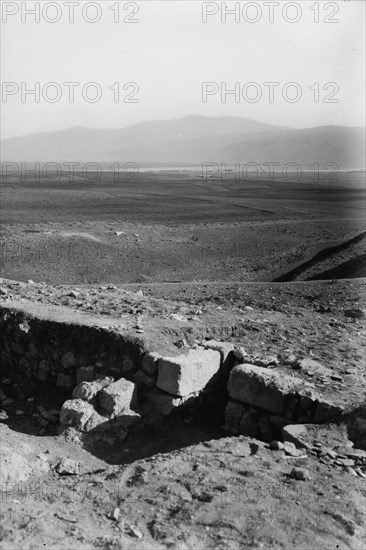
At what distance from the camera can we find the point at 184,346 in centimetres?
702

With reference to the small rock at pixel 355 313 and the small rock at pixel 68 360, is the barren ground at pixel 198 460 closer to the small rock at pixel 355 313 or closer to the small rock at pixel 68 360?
the small rock at pixel 355 313

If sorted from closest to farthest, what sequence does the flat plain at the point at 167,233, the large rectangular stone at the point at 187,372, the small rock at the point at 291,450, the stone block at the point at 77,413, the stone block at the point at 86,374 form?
the small rock at the point at 291,450, the stone block at the point at 77,413, the large rectangular stone at the point at 187,372, the stone block at the point at 86,374, the flat plain at the point at 167,233

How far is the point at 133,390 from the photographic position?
21.4 ft

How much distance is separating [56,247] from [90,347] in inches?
503

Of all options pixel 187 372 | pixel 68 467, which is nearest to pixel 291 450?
A: pixel 187 372

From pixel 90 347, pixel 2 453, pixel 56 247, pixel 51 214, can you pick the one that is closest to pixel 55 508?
pixel 2 453

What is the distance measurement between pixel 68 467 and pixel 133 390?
120 cm

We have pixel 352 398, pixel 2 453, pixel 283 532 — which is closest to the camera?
pixel 283 532

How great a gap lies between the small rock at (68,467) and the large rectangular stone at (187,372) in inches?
50.7

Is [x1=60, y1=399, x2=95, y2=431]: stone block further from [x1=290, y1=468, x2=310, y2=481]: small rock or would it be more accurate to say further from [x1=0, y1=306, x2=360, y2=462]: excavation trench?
[x1=290, y1=468, x2=310, y2=481]: small rock

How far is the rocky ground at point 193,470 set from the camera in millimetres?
4414

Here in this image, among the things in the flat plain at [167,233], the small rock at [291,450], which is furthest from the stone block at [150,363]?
the flat plain at [167,233]

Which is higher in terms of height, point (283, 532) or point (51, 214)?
point (51, 214)

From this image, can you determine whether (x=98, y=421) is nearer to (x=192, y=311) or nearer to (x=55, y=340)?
(x=55, y=340)
